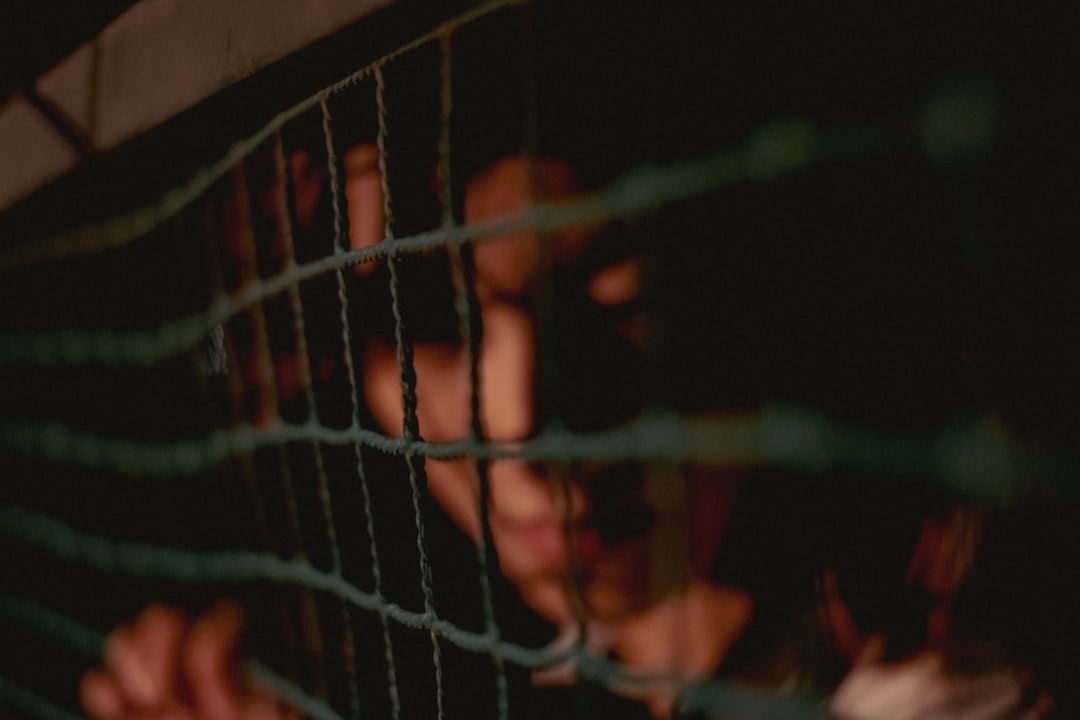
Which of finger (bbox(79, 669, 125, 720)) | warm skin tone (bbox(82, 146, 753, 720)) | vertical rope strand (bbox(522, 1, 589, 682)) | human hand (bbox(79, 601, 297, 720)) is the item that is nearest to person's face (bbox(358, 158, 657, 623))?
warm skin tone (bbox(82, 146, 753, 720))

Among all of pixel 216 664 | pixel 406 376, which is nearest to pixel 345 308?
pixel 406 376

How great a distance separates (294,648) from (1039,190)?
2.94 ft

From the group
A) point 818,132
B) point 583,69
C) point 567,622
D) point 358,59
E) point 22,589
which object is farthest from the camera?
point 22,589

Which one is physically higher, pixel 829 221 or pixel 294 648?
pixel 829 221

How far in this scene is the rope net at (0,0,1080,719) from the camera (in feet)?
1.19

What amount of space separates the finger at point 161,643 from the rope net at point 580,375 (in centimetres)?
3

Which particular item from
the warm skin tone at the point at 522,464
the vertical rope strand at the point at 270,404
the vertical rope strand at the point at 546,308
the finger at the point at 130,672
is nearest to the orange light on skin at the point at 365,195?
the warm skin tone at the point at 522,464

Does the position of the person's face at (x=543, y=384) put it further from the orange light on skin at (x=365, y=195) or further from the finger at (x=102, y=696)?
the finger at (x=102, y=696)

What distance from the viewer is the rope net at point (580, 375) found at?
0.36m

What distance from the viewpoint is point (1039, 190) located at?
1.12ft

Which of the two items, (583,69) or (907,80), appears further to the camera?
(583,69)

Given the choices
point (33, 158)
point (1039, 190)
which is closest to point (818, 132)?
point (1039, 190)

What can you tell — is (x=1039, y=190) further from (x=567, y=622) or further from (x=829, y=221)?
(x=567, y=622)

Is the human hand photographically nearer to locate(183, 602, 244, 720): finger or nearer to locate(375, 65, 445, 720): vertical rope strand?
locate(183, 602, 244, 720): finger
